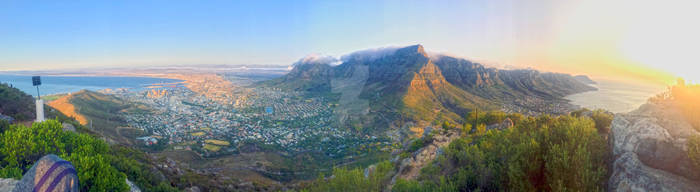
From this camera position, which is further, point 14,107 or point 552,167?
point 14,107

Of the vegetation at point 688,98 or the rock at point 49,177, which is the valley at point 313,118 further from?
the rock at point 49,177

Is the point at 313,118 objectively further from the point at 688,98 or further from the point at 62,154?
the point at 688,98

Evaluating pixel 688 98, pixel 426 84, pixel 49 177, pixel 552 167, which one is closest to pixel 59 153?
pixel 49 177

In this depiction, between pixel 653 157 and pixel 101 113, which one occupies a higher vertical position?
pixel 653 157

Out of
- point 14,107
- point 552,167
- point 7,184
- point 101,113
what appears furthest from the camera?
point 101,113

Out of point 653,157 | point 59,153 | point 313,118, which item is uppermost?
point 653,157

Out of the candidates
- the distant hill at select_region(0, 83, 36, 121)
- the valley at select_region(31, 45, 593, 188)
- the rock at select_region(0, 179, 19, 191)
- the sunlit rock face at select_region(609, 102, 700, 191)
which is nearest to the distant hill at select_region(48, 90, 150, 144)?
the valley at select_region(31, 45, 593, 188)

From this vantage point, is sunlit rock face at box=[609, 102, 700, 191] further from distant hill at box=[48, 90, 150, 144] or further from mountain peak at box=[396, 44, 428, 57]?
mountain peak at box=[396, 44, 428, 57]
